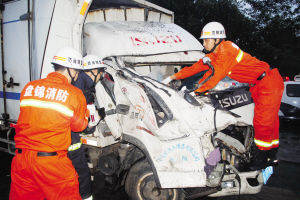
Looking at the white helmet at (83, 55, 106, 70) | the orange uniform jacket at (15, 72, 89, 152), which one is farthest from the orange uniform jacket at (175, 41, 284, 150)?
the orange uniform jacket at (15, 72, 89, 152)

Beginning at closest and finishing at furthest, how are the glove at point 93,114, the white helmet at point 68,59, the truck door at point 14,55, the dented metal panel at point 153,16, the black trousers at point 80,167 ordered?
the white helmet at point 68,59 → the black trousers at point 80,167 → the glove at point 93,114 → the truck door at point 14,55 → the dented metal panel at point 153,16

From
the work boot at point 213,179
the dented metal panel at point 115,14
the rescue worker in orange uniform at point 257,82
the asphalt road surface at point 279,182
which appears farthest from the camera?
the dented metal panel at point 115,14

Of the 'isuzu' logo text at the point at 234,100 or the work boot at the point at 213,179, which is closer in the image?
the work boot at the point at 213,179

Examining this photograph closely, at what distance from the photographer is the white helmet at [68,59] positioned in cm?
234

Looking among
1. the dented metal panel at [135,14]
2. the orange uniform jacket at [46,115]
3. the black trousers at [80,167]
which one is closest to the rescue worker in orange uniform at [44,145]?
the orange uniform jacket at [46,115]

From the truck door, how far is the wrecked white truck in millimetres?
158

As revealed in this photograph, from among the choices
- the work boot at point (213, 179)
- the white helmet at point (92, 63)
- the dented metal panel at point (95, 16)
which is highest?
the dented metal panel at point (95, 16)

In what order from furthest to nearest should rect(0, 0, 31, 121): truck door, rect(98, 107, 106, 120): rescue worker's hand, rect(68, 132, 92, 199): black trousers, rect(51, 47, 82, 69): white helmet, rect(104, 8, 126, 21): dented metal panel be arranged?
rect(104, 8, 126, 21): dented metal panel < rect(0, 0, 31, 121): truck door < rect(98, 107, 106, 120): rescue worker's hand < rect(68, 132, 92, 199): black trousers < rect(51, 47, 82, 69): white helmet

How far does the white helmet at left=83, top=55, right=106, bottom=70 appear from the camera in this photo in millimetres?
3231

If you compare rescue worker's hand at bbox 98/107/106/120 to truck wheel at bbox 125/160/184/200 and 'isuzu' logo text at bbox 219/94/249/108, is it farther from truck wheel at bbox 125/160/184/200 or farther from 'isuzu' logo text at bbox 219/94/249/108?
'isuzu' logo text at bbox 219/94/249/108

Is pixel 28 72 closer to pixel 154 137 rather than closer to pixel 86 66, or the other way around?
pixel 86 66

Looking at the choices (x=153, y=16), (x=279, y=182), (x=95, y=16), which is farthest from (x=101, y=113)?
(x=279, y=182)

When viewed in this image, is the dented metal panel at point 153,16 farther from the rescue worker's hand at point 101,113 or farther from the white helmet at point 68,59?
the white helmet at point 68,59

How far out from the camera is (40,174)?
74.4 inches
